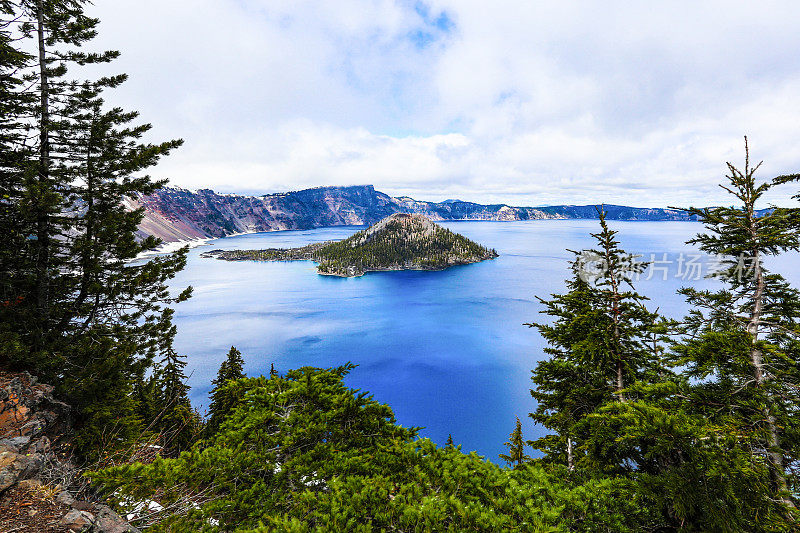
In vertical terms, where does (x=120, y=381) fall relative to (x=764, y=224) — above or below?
below

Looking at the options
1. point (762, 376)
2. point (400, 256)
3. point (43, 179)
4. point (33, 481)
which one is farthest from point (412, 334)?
point (400, 256)

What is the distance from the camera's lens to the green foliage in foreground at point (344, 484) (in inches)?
212

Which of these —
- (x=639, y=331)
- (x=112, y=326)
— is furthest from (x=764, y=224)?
(x=112, y=326)

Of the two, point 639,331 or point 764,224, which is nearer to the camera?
point 764,224

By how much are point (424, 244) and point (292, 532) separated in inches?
7585

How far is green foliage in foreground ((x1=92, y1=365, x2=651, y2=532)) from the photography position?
17.7ft

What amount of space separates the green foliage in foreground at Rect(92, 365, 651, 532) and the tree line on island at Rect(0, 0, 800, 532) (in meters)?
0.05

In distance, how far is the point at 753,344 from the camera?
6477 mm

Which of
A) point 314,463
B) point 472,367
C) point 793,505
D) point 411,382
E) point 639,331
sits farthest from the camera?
point 472,367

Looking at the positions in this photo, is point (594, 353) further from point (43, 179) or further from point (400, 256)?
point (400, 256)

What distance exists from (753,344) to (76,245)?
2064cm

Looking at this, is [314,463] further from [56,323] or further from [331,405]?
[56,323]

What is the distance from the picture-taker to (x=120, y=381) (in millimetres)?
11219

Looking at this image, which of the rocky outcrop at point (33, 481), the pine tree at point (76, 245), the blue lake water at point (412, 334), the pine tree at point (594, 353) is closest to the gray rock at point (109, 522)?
the rocky outcrop at point (33, 481)
